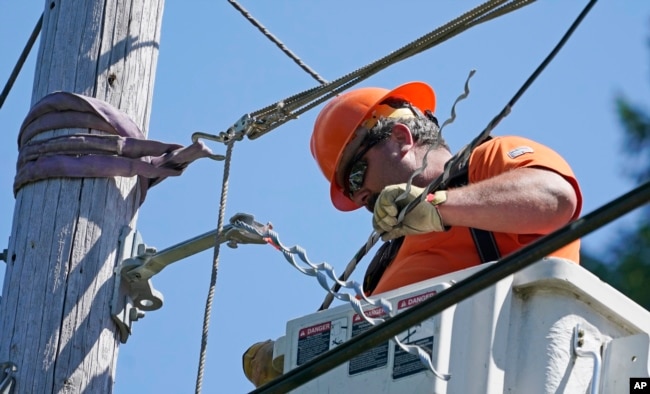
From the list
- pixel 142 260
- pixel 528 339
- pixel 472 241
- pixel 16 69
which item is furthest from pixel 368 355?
pixel 16 69

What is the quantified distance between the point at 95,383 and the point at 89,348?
106mm

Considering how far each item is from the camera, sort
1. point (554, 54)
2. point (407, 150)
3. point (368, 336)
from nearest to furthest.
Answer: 1. point (368, 336)
2. point (554, 54)
3. point (407, 150)

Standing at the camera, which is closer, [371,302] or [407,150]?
[371,302]

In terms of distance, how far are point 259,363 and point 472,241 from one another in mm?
842

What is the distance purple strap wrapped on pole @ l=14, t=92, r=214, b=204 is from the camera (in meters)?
4.97

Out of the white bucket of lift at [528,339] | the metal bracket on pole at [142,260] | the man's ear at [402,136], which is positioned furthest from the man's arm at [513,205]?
the man's ear at [402,136]

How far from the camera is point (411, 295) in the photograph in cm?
416

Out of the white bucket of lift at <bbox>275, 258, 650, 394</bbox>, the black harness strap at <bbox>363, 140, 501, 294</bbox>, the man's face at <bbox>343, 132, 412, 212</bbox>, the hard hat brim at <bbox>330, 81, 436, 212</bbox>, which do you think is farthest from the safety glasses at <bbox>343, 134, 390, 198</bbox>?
the white bucket of lift at <bbox>275, 258, 650, 394</bbox>

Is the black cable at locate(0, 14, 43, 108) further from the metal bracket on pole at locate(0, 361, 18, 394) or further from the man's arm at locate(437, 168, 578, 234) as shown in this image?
the man's arm at locate(437, 168, 578, 234)

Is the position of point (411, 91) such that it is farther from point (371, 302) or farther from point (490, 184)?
point (371, 302)

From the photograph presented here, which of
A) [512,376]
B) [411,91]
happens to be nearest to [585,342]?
[512,376]

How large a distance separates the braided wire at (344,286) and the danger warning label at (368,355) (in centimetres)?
2

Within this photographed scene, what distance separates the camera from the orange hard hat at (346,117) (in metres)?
5.57

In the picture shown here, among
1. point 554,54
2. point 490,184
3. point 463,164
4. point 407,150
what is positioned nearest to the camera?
point 554,54
